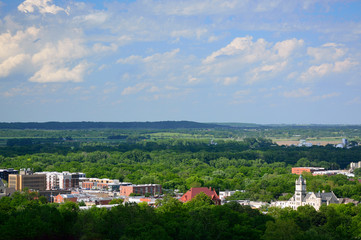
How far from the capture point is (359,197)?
111 meters

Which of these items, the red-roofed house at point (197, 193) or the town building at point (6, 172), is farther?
the town building at point (6, 172)

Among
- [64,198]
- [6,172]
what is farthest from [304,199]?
[6,172]

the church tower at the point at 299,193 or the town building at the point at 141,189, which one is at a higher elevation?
the church tower at the point at 299,193

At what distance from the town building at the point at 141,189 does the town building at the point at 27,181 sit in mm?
19539

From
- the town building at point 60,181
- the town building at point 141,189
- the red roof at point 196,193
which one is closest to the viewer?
the red roof at point 196,193

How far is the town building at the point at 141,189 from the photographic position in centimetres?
12519

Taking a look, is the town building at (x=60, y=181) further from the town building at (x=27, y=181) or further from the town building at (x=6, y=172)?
the town building at (x=6, y=172)

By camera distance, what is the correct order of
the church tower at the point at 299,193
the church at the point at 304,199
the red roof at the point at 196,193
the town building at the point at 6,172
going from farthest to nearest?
the town building at the point at 6,172 < the red roof at the point at 196,193 < the church tower at the point at 299,193 < the church at the point at 304,199

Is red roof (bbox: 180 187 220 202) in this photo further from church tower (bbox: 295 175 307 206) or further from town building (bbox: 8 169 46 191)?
town building (bbox: 8 169 46 191)

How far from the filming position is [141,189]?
126 m

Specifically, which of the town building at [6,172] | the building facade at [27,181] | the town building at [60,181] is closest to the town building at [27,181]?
the building facade at [27,181]

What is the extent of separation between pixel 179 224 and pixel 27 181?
69.7 m

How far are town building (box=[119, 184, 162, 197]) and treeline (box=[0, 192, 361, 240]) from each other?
3676 cm

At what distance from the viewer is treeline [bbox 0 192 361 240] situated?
6838 centimetres
